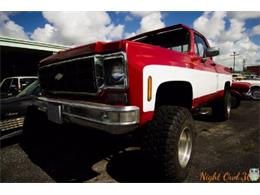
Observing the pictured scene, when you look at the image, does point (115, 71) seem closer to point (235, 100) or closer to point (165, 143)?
point (165, 143)

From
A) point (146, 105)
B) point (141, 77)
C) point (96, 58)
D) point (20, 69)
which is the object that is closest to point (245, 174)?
point (146, 105)

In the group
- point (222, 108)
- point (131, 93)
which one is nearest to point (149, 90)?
point (131, 93)

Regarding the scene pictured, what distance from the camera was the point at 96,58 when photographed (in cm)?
191

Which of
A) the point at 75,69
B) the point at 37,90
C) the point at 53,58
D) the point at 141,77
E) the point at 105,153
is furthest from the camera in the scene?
the point at 37,90

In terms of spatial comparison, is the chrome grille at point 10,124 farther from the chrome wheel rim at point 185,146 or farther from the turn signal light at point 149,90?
the chrome wheel rim at point 185,146

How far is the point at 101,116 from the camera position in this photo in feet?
A: 5.66

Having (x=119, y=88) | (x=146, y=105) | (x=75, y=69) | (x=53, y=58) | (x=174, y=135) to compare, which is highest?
(x=53, y=58)

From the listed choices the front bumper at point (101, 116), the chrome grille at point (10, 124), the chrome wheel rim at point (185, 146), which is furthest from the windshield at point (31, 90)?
the chrome wheel rim at point (185, 146)

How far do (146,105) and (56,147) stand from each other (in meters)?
2.32

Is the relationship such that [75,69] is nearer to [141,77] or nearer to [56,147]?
[141,77]

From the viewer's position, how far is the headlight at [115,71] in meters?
1.74

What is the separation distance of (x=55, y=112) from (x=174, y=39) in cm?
229

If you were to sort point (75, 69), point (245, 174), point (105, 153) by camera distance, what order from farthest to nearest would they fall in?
point (105, 153) < point (245, 174) < point (75, 69)

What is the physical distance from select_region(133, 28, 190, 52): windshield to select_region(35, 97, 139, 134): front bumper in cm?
191
